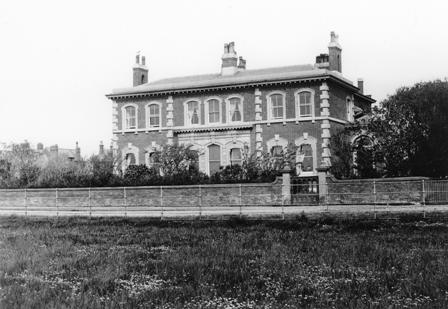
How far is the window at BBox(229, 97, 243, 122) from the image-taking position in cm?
3678

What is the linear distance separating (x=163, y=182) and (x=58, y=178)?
294 inches

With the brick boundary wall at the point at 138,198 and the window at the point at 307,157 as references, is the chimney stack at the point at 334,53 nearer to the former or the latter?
the window at the point at 307,157

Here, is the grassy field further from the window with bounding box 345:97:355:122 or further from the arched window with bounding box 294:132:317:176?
the window with bounding box 345:97:355:122

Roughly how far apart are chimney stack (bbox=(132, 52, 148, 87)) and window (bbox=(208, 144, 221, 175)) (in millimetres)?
9381

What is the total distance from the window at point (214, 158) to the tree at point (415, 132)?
11443mm

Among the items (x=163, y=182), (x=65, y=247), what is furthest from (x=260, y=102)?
(x=65, y=247)

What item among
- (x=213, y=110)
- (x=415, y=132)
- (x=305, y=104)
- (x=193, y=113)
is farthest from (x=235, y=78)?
(x=415, y=132)

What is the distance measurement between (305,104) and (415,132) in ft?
26.1

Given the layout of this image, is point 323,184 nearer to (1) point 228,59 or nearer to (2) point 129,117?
(1) point 228,59

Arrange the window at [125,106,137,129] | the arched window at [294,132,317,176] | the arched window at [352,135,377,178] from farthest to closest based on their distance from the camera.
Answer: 1. the window at [125,106,137,129]
2. the arched window at [294,132,317,176]
3. the arched window at [352,135,377,178]

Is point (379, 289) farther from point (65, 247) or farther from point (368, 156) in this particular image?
point (368, 156)

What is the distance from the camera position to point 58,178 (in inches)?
1260

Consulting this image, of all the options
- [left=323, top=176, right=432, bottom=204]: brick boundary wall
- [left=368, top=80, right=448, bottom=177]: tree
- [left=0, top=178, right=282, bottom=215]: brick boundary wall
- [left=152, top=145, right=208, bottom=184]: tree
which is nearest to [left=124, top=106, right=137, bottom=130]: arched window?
[left=152, top=145, right=208, bottom=184]: tree

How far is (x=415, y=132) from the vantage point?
96.1 feet
